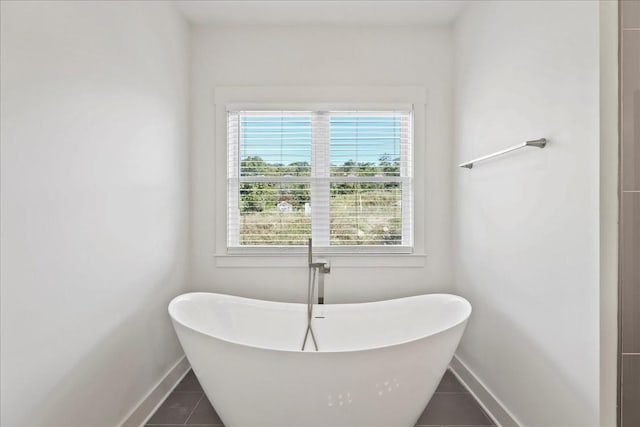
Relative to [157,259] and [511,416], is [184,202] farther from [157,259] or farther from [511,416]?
[511,416]

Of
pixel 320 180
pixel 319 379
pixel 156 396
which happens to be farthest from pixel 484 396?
pixel 156 396

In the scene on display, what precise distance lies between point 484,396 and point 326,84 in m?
2.36

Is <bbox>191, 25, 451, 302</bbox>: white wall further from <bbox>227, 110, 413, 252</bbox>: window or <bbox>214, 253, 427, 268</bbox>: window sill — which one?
<bbox>227, 110, 413, 252</bbox>: window

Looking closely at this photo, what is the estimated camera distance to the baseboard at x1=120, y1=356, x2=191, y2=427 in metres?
1.83

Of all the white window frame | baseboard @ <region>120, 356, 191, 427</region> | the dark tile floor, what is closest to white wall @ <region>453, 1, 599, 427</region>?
the dark tile floor

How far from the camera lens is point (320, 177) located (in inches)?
105

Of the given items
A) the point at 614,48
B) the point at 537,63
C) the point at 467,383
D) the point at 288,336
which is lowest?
the point at 467,383

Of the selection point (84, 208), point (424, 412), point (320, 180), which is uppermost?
point (320, 180)

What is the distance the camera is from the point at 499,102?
1.94m

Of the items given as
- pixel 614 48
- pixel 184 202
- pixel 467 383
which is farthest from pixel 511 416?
pixel 184 202

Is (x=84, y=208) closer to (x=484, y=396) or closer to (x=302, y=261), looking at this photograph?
(x=302, y=261)

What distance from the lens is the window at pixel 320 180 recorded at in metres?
2.68

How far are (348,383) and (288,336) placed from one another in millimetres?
832

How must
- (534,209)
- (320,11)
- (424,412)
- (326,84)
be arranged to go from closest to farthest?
(534,209)
(424,412)
(320,11)
(326,84)
